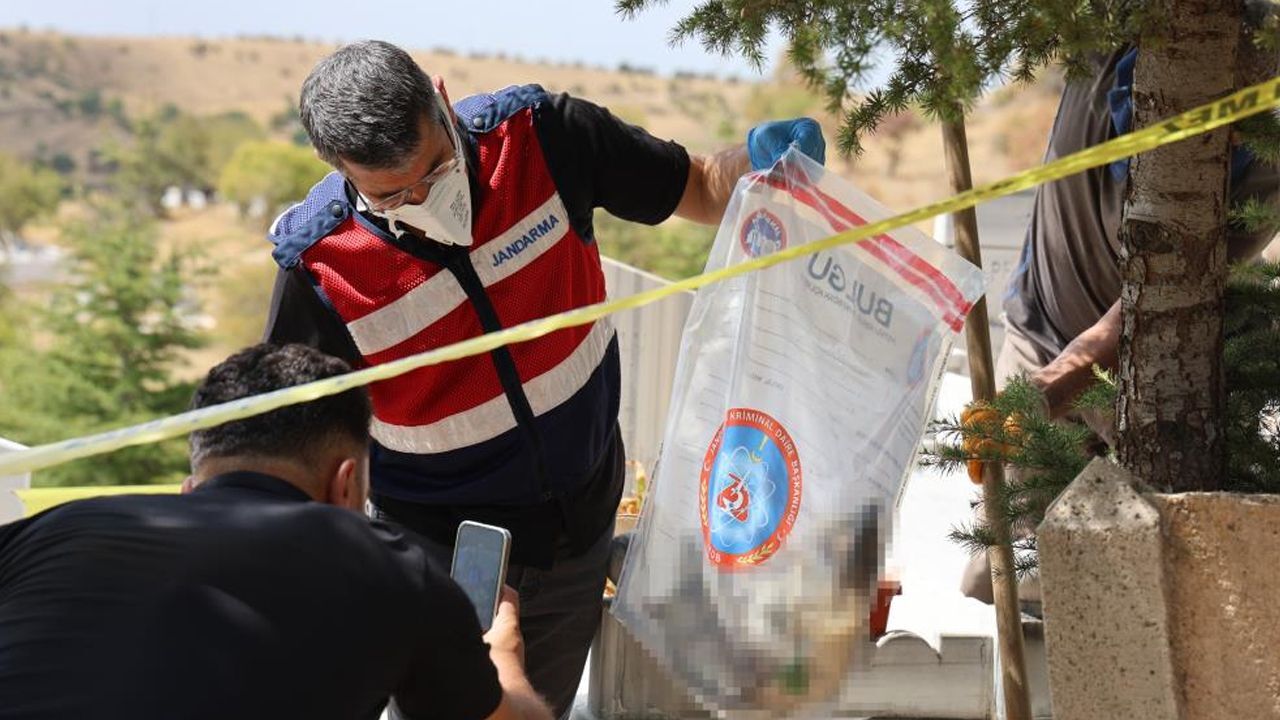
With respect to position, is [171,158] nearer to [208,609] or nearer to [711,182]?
[711,182]

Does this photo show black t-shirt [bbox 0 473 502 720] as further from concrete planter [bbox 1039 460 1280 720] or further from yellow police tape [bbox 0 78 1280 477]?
concrete planter [bbox 1039 460 1280 720]

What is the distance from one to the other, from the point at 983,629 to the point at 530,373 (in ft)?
6.03

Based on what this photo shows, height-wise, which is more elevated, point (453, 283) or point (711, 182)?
point (711, 182)

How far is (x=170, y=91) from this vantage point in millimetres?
71125

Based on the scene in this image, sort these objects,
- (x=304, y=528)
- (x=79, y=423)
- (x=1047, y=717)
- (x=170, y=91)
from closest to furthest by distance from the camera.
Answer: (x=304, y=528) → (x=1047, y=717) → (x=79, y=423) → (x=170, y=91)

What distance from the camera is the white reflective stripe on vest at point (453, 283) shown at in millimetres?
2961

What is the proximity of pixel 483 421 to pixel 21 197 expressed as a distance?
1887 inches

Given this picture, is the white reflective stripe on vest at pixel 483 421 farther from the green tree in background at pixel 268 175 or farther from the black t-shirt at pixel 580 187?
the green tree in background at pixel 268 175

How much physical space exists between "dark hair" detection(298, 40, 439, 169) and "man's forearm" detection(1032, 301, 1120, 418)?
56.7 inches

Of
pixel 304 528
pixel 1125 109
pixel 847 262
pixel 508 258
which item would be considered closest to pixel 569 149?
pixel 508 258

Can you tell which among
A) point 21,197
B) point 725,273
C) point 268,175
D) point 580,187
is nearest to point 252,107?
point 21,197

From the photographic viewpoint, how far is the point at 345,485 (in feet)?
6.99

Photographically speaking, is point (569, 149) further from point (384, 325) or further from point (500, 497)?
point (500, 497)

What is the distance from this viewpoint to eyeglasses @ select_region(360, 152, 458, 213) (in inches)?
112
